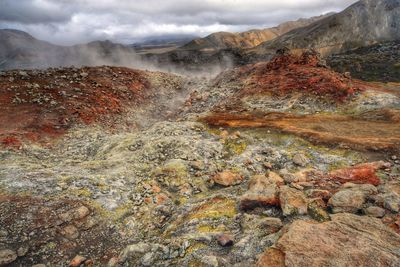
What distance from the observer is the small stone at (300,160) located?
1816 cm

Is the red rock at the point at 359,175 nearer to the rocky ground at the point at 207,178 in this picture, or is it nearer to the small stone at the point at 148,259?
the rocky ground at the point at 207,178

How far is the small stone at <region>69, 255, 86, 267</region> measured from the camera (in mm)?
11492

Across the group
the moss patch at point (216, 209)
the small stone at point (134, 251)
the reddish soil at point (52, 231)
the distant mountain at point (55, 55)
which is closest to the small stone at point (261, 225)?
the moss patch at point (216, 209)

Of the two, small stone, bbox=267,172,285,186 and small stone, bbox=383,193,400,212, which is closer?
small stone, bbox=383,193,400,212

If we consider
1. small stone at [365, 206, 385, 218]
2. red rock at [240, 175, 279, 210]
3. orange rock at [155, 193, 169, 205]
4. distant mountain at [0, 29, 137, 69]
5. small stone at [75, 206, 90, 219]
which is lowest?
orange rock at [155, 193, 169, 205]

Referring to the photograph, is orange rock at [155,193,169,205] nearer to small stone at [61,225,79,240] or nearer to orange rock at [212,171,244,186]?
orange rock at [212,171,244,186]

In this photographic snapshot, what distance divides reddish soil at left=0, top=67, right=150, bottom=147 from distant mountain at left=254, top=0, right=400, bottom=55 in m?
125

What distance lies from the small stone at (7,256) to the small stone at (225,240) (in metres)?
7.32

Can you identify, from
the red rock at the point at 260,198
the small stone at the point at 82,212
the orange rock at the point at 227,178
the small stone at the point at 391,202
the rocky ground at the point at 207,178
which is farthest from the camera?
the orange rock at the point at 227,178

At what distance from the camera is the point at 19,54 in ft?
471

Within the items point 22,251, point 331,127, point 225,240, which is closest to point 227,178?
point 225,240

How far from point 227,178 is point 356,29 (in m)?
165

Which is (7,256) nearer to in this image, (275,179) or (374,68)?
(275,179)

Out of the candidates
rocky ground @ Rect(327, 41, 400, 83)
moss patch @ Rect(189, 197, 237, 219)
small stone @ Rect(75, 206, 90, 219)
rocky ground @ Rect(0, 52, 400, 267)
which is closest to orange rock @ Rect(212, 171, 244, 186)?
rocky ground @ Rect(0, 52, 400, 267)
